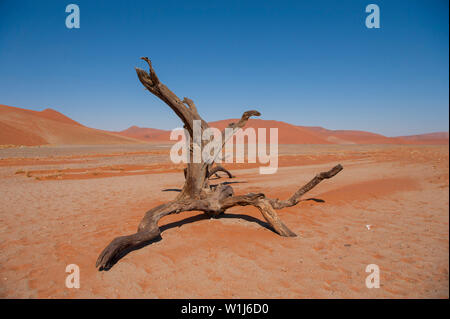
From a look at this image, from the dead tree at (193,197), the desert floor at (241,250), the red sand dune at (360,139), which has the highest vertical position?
the red sand dune at (360,139)

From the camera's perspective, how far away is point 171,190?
936cm

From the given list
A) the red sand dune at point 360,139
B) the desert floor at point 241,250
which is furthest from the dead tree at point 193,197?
the red sand dune at point 360,139

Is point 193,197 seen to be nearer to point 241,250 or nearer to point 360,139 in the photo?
point 241,250

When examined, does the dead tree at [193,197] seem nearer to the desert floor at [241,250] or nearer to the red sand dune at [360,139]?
the desert floor at [241,250]

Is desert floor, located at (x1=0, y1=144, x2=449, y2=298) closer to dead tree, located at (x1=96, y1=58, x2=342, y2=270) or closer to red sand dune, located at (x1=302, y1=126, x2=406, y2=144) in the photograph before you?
dead tree, located at (x1=96, y1=58, x2=342, y2=270)

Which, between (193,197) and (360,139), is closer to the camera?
(193,197)

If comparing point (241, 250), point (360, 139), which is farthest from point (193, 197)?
point (360, 139)

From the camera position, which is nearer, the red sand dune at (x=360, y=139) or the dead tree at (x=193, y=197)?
the dead tree at (x=193, y=197)

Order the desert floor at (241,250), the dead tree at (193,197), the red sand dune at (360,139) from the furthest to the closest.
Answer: the red sand dune at (360,139) < the dead tree at (193,197) < the desert floor at (241,250)

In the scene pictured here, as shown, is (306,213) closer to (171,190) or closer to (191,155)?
(191,155)

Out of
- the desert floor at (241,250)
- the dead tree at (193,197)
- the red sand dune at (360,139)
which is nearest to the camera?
the desert floor at (241,250)
